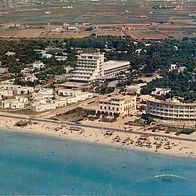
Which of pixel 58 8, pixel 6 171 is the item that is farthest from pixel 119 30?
pixel 6 171

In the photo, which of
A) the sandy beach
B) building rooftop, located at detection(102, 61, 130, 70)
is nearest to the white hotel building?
building rooftop, located at detection(102, 61, 130, 70)

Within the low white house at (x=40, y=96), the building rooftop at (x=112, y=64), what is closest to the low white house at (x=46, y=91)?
the low white house at (x=40, y=96)

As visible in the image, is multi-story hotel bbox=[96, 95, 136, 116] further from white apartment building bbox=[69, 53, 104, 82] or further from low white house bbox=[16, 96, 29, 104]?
white apartment building bbox=[69, 53, 104, 82]

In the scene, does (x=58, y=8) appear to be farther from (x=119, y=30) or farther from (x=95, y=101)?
(x=95, y=101)

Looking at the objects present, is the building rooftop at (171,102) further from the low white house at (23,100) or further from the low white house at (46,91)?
the low white house at (23,100)

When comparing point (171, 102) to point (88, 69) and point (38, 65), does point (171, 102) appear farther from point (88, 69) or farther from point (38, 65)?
point (38, 65)

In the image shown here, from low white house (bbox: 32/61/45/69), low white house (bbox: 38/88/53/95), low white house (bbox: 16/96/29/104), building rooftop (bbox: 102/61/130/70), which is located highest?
building rooftop (bbox: 102/61/130/70)

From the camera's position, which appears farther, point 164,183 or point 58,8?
point 58,8
